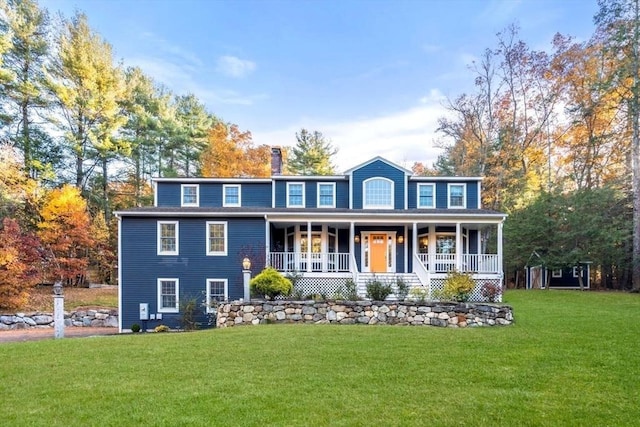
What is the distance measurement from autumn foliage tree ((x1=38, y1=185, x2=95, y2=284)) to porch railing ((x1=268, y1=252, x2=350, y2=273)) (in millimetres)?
11998

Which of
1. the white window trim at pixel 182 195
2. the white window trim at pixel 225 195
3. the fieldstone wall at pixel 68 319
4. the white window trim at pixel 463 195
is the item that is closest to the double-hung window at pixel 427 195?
the white window trim at pixel 463 195

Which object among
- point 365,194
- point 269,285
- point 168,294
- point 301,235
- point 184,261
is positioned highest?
point 365,194

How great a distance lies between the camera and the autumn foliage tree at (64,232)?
60.0 ft

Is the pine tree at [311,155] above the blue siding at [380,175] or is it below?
above

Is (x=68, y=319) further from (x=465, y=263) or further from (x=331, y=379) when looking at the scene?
(x=465, y=263)

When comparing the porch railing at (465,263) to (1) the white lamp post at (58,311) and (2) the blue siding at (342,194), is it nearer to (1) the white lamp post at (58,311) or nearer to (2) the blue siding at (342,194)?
(2) the blue siding at (342,194)

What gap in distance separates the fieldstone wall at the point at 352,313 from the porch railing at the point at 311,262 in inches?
144

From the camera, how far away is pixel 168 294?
14.0 metres

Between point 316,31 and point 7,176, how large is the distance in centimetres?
1813

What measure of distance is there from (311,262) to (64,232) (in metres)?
14.1

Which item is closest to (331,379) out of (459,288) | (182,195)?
(459,288)

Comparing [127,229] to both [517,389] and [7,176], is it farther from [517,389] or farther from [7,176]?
[517,389]

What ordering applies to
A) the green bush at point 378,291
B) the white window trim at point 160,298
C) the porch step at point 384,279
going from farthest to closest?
the white window trim at point 160,298 < the porch step at point 384,279 < the green bush at point 378,291

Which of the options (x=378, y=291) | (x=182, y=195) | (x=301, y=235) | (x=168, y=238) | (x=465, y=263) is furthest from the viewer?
(x=182, y=195)
